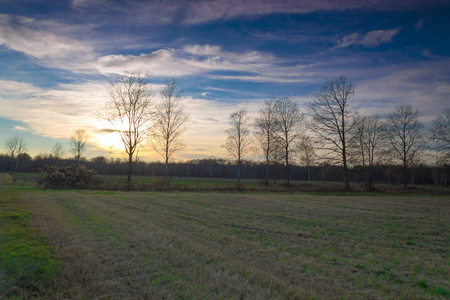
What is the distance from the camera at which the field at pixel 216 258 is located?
13.9 ft

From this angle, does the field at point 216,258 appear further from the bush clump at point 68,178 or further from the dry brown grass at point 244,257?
the bush clump at point 68,178

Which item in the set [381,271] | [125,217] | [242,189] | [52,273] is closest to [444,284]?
[381,271]

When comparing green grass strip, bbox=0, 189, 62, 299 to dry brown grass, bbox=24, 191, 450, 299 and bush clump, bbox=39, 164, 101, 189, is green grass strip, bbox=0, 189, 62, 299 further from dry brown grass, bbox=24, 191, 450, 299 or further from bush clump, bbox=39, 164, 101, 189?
bush clump, bbox=39, 164, 101, 189

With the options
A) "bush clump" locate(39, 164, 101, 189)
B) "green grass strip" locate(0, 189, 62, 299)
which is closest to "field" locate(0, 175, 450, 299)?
"green grass strip" locate(0, 189, 62, 299)

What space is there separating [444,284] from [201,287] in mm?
4827

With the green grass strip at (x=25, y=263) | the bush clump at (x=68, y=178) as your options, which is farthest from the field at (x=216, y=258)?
the bush clump at (x=68, y=178)

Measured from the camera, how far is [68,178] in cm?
2552

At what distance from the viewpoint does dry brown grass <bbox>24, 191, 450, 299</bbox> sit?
4262 mm

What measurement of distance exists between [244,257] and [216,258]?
714mm

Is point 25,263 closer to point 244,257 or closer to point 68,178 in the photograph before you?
point 244,257

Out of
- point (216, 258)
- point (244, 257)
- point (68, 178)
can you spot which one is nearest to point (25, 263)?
point (216, 258)

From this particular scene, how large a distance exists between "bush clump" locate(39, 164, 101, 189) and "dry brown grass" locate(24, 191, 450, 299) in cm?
1740

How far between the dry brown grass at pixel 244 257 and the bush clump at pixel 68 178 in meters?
17.4

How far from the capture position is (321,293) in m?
4.17
